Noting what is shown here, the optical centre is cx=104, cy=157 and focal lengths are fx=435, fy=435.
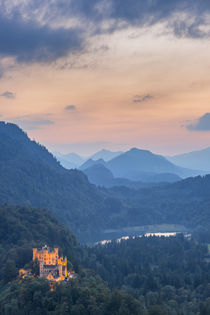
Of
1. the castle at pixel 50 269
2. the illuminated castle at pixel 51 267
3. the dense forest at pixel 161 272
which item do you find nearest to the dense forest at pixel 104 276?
the dense forest at pixel 161 272

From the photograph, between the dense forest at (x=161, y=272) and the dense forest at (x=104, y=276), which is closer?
the dense forest at (x=104, y=276)

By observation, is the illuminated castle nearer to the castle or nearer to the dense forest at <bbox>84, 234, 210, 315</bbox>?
the castle

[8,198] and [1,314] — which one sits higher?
[8,198]

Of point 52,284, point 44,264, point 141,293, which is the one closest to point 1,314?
point 52,284

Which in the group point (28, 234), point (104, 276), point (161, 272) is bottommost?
point (161, 272)

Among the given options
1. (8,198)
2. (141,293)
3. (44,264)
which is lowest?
(141,293)

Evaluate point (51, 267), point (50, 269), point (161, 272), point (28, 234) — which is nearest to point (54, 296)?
point (50, 269)

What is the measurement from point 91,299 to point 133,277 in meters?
41.4

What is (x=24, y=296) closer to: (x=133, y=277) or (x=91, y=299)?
(x=91, y=299)

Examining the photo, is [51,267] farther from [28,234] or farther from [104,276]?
[28,234]

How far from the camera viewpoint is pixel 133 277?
342ft

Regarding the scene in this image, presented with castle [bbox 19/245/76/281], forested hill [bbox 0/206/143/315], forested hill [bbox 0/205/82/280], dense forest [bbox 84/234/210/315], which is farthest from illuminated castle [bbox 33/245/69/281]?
dense forest [bbox 84/234/210/315]

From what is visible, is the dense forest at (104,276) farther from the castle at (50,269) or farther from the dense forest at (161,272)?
the castle at (50,269)

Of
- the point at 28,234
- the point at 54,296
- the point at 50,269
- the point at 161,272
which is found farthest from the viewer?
the point at 28,234
